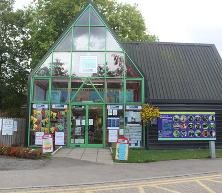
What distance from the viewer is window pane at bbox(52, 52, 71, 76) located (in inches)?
1065

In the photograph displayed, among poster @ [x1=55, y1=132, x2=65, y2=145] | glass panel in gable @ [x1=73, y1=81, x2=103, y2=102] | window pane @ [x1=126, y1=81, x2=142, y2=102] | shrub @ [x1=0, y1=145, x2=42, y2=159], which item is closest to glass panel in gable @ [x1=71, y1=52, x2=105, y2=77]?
glass panel in gable @ [x1=73, y1=81, x2=103, y2=102]

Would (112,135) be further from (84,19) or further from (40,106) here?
(84,19)

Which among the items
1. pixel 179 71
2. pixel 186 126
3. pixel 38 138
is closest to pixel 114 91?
pixel 186 126

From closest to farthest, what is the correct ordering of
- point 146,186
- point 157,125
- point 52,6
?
point 146,186
point 157,125
point 52,6

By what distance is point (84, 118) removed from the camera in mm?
26672

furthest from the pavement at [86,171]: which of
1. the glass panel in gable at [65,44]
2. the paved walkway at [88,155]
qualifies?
the glass panel in gable at [65,44]

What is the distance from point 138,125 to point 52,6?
21.5 metres

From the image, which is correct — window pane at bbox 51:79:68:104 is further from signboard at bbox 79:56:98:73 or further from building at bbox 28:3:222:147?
signboard at bbox 79:56:98:73

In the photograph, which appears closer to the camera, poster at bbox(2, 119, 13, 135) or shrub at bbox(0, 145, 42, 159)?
shrub at bbox(0, 145, 42, 159)

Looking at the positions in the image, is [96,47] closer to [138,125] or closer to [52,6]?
[138,125]

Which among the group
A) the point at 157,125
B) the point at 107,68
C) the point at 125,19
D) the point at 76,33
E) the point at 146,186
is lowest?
the point at 146,186

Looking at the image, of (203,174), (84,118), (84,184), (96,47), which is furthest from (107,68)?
(84,184)

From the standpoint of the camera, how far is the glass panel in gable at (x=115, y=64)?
27.1 metres

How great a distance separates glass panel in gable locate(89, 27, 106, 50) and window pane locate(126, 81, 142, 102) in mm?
2781
